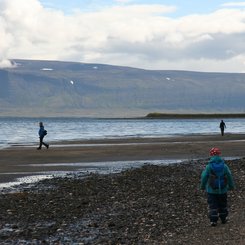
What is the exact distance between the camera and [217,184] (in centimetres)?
1370

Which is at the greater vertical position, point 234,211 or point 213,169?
point 213,169

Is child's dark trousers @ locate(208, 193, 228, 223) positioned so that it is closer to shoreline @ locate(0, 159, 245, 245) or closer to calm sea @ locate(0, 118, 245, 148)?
shoreline @ locate(0, 159, 245, 245)

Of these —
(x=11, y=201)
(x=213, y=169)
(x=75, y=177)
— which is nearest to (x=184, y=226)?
(x=213, y=169)

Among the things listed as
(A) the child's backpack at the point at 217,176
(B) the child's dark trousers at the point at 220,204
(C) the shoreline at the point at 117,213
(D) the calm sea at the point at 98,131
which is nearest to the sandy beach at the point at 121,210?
(C) the shoreline at the point at 117,213

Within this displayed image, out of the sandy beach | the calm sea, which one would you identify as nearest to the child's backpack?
the sandy beach

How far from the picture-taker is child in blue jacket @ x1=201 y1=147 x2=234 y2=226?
1365 cm

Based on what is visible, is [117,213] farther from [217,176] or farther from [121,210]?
[217,176]

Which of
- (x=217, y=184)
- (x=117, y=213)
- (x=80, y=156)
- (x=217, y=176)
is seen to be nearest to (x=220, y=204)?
(x=217, y=184)

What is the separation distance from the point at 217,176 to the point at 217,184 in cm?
18

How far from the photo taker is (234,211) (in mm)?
15391

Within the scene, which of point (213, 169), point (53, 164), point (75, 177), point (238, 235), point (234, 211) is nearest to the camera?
point (238, 235)

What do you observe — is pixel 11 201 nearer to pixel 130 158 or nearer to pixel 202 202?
pixel 202 202

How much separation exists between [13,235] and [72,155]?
23255mm

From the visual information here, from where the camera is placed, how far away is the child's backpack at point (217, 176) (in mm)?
13641
